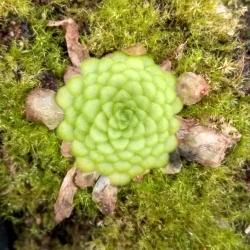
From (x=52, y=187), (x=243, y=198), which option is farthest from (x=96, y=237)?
(x=243, y=198)

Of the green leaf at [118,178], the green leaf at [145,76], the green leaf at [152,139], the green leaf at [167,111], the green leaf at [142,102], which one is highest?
the green leaf at [145,76]

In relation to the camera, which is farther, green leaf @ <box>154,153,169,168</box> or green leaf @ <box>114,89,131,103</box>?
green leaf @ <box>154,153,169,168</box>

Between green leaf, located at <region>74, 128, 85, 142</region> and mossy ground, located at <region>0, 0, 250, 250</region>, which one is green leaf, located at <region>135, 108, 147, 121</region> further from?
mossy ground, located at <region>0, 0, 250, 250</region>

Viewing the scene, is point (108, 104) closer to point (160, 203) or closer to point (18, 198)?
point (160, 203)

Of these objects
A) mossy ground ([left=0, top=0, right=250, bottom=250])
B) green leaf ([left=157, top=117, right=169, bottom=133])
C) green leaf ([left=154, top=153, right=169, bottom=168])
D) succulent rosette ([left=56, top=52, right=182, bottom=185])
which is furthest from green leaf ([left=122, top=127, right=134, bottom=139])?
mossy ground ([left=0, top=0, right=250, bottom=250])

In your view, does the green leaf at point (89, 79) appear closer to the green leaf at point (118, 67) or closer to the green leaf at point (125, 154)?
the green leaf at point (118, 67)

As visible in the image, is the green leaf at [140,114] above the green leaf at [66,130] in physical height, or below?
above

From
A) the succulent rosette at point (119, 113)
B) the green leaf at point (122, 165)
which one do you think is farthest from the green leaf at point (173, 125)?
the green leaf at point (122, 165)

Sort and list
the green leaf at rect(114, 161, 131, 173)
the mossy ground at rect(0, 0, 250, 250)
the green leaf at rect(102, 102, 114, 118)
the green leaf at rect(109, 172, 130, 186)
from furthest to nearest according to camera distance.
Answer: the mossy ground at rect(0, 0, 250, 250)
the green leaf at rect(109, 172, 130, 186)
the green leaf at rect(114, 161, 131, 173)
the green leaf at rect(102, 102, 114, 118)
